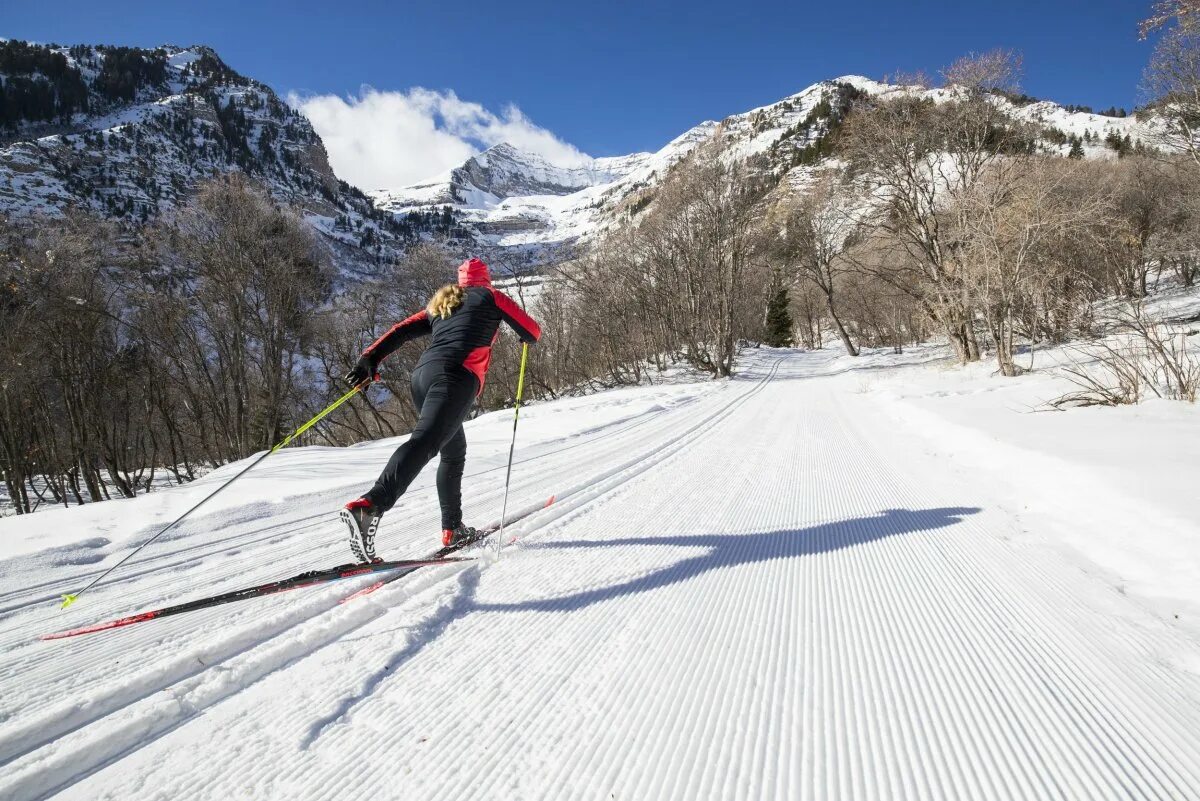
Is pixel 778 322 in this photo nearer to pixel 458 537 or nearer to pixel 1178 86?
pixel 1178 86

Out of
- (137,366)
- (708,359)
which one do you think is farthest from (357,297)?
(708,359)

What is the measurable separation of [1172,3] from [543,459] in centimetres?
1149

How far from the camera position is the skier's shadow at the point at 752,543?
7.37 ft

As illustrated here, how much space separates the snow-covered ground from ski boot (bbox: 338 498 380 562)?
31 centimetres

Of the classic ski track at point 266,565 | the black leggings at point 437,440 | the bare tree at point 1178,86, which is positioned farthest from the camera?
the bare tree at point 1178,86

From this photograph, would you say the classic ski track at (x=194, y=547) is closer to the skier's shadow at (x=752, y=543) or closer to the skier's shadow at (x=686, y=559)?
the skier's shadow at (x=686, y=559)

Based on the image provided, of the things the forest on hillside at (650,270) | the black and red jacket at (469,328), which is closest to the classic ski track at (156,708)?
the black and red jacket at (469,328)

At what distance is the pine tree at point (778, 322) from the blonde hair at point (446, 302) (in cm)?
4771

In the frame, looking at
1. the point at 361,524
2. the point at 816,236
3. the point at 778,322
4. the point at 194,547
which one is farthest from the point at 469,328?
the point at 778,322

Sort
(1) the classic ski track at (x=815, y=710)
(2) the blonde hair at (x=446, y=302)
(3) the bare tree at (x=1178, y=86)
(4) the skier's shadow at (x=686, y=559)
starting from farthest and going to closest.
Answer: (3) the bare tree at (x=1178, y=86)
(2) the blonde hair at (x=446, y=302)
(4) the skier's shadow at (x=686, y=559)
(1) the classic ski track at (x=815, y=710)

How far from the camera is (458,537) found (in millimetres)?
2893

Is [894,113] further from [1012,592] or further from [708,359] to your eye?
[1012,592]

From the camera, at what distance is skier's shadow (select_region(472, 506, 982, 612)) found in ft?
7.37

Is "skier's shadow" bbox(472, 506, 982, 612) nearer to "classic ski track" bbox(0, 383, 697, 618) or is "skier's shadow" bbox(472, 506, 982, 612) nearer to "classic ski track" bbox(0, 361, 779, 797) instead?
"classic ski track" bbox(0, 361, 779, 797)
